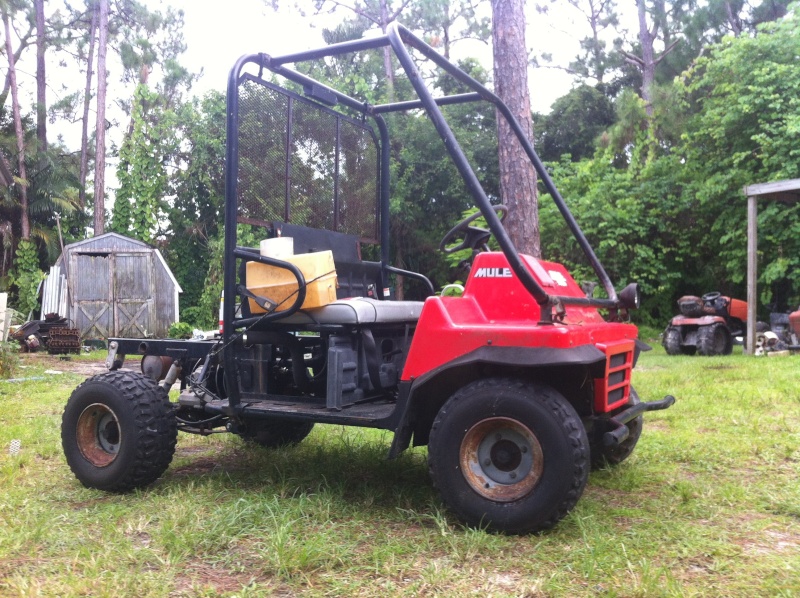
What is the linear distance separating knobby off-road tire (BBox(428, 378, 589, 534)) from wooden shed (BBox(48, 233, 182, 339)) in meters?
15.6

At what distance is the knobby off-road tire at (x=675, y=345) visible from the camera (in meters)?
11.8

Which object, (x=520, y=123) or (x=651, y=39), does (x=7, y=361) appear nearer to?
(x=520, y=123)

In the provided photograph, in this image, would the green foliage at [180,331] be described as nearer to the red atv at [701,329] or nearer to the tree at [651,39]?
the red atv at [701,329]

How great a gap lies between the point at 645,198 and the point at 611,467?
38.5 ft

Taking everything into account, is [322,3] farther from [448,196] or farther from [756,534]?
[756,534]

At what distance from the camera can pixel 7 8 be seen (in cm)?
2297

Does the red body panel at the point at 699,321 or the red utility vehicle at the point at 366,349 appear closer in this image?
the red utility vehicle at the point at 366,349

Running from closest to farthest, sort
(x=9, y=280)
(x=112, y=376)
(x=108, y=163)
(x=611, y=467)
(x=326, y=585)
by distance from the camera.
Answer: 1. (x=326, y=585)
2. (x=112, y=376)
3. (x=611, y=467)
4. (x=9, y=280)
5. (x=108, y=163)

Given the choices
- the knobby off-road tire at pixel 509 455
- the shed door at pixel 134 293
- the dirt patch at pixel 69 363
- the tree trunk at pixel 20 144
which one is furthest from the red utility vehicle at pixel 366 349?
the tree trunk at pixel 20 144

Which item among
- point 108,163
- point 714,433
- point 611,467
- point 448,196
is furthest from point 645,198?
point 108,163

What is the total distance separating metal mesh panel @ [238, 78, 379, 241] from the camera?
4105mm

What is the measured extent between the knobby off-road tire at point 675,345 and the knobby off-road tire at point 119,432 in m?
9.56

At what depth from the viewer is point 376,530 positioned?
3344mm

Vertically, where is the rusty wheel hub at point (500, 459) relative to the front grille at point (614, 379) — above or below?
below
